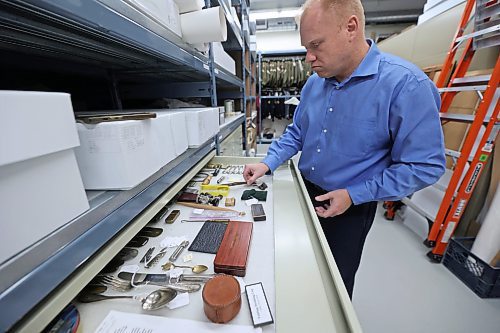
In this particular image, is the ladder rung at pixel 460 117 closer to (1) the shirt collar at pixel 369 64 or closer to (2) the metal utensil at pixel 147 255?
(1) the shirt collar at pixel 369 64

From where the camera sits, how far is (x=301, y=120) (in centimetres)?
126

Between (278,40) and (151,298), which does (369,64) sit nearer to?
(151,298)

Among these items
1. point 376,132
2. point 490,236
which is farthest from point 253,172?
point 490,236

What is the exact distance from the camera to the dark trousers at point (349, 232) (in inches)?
42.7

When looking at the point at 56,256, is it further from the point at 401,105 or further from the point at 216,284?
the point at 401,105

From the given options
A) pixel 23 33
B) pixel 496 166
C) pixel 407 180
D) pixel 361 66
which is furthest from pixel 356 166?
pixel 496 166

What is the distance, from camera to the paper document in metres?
0.45

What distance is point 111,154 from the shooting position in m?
0.52

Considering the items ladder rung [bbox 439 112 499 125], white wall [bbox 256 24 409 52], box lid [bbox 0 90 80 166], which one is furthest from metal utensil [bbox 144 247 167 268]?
white wall [bbox 256 24 409 52]

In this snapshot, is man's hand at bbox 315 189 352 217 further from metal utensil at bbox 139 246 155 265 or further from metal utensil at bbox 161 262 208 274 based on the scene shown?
metal utensil at bbox 139 246 155 265

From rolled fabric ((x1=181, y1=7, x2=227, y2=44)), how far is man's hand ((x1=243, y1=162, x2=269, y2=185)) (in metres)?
0.59

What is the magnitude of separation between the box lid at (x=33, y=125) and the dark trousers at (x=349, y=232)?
3.43 ft

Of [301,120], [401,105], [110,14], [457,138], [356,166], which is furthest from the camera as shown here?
[457,138]

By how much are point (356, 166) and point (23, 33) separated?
1160 millimetres
